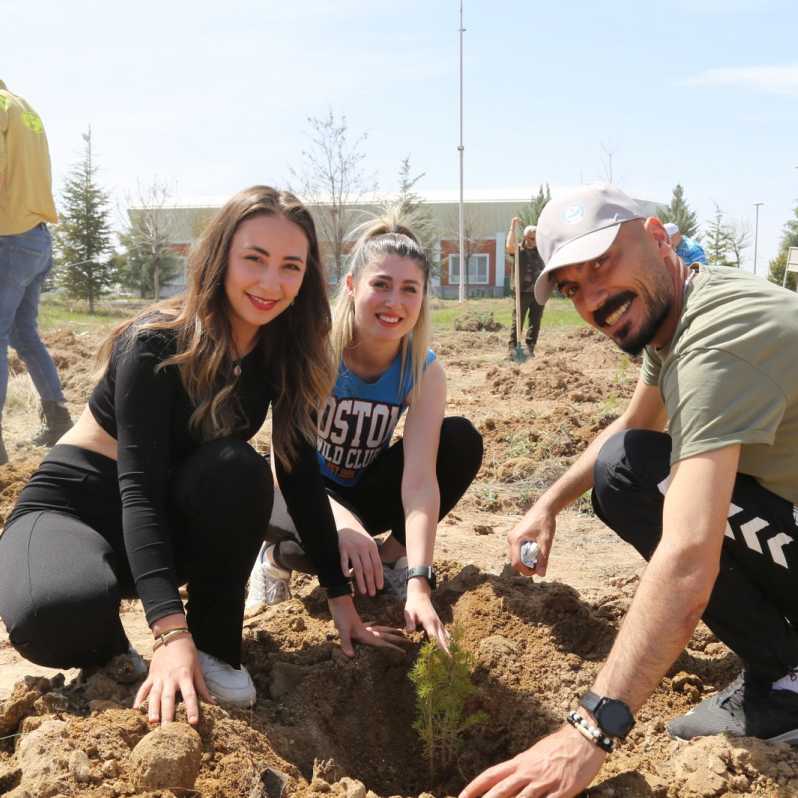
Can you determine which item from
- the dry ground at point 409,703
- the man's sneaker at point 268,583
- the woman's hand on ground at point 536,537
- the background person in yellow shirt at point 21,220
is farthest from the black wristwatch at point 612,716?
the background person in yellow shirt at point 21,220

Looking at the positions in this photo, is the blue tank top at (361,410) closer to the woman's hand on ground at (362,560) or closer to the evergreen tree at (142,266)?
the woman's hand on ground at (362,560)

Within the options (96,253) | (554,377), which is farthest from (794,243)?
(554,377)

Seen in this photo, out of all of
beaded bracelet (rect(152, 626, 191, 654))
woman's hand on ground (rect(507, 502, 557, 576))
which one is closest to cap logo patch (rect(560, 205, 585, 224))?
woman's hand on ground (rect(507, 502, 557, 576))

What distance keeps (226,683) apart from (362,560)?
26.2 inches

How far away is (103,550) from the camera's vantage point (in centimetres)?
252

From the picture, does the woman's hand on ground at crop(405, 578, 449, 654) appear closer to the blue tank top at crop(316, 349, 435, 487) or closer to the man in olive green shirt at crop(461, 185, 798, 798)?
the man in olive green shirt at crop(461, 185, 798, 798)

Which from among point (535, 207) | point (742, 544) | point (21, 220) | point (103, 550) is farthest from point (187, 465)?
point (535, 207)

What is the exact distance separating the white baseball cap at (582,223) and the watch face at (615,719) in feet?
3.46

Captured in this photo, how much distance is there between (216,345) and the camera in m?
2.54

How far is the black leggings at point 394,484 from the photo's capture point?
3447mm

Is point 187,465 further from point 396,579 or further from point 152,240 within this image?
point 152,240

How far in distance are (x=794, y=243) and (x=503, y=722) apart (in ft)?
133

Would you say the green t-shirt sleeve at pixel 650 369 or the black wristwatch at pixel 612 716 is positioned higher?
the green t-shirt sleeve at pixel 650 369

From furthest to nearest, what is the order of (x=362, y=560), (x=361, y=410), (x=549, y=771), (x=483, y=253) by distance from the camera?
(x=483, y=253)
(x=361, y=410)
(x=362, y=560)
(x=549, y=771)
